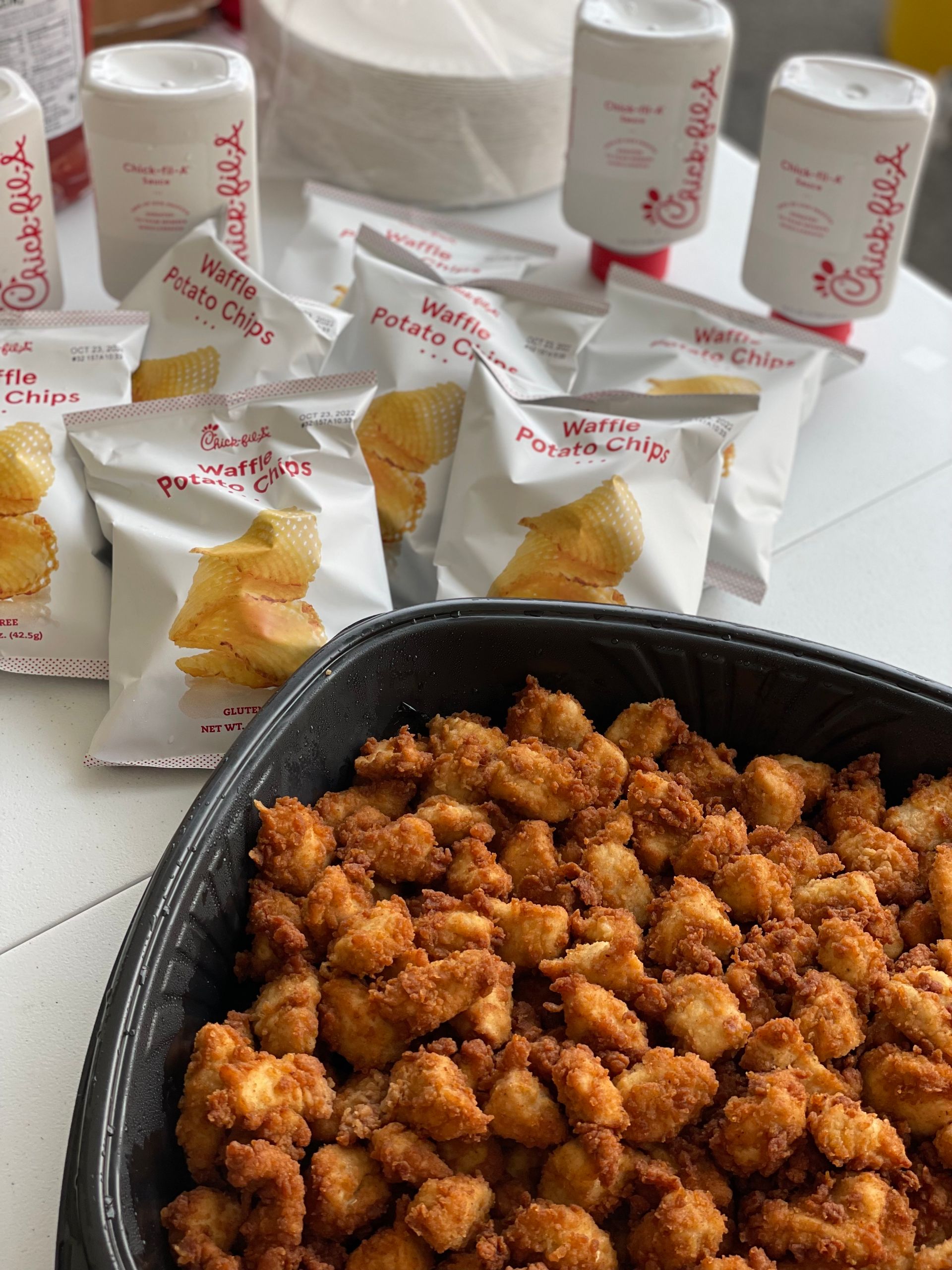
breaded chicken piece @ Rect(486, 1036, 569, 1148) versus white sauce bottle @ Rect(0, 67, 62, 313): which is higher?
white sauce bottle @ Rect(0, 67, 62, 313)

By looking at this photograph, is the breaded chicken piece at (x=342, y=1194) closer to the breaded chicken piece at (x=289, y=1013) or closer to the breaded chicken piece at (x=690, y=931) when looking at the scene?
the breaded chicken piece at (x=289, y=1013)

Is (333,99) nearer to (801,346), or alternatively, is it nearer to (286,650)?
(801,346)

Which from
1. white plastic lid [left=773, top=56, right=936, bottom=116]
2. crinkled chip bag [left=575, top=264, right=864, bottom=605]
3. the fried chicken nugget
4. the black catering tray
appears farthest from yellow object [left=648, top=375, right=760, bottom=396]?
the fried chicken nugget

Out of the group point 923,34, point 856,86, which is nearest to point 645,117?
point 856,86

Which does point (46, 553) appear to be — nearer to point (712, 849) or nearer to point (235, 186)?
point (235, 186)

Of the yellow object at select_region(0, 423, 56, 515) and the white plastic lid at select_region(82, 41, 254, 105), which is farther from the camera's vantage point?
the white plastic lid at select_region(82, 41, 254, 105)

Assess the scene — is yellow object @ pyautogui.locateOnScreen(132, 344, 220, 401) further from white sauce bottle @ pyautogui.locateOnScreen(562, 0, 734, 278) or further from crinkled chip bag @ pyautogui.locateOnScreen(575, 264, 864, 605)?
white sauce bottle @ pyautogui.locateOnScreen(562, 0, 734, 278)
